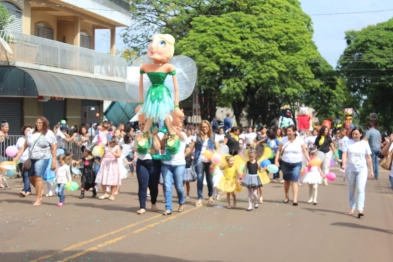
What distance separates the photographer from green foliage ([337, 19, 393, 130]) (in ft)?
182

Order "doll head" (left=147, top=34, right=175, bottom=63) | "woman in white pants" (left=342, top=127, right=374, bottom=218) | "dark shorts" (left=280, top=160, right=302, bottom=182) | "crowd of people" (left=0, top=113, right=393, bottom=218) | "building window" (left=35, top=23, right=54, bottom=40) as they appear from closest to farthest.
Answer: "doll head" (left=147, top=34, right=175, bottom=63) → "crowd of people" (left=0, top=113, right=393, bottom=218) → "woman in white pants" (left=342, top=127, right=374, bottom=218) → "dark shorts" (left=280, top=160, right=302, bottom=182) → "building window" (left=35, top=23, right=54, bottom=40)

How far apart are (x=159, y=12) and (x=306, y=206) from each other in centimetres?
3174

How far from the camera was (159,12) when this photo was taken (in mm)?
43250

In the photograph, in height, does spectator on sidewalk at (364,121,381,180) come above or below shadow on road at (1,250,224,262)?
above

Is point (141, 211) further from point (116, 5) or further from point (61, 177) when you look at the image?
point (116, 5)

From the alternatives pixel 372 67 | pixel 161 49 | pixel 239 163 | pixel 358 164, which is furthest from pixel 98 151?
pixel 372 67

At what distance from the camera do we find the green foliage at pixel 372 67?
55.5m

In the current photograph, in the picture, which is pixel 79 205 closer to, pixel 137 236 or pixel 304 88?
pixel 137 236

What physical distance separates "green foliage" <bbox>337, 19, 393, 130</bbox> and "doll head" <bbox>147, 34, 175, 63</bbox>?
153ft

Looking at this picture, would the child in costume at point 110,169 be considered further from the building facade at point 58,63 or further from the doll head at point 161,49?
the building facade at point 58,63

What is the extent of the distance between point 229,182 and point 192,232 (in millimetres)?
3068

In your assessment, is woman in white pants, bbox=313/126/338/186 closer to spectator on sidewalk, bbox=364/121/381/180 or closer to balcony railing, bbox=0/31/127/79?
Answer: spectator on sidewalk, bbox=364/121/381/180

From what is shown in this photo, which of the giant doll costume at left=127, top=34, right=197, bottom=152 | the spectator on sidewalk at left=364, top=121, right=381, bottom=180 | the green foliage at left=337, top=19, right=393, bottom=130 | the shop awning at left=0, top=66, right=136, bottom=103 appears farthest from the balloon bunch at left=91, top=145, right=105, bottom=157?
the green foliage at left=337, top=19, right=393, bottom=130

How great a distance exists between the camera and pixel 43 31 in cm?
2852
